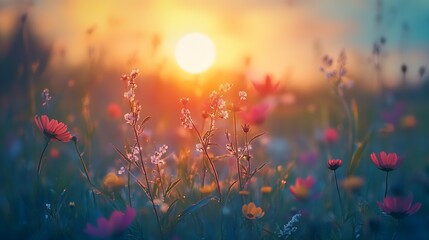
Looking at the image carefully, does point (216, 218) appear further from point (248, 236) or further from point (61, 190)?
point (61, 190)

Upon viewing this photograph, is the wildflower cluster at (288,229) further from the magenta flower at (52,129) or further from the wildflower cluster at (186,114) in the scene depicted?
the magenta flower at (52,129)

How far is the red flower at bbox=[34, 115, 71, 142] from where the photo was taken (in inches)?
68.4

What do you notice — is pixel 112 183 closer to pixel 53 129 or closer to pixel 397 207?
pixel 53 129

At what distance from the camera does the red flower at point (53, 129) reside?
1.74m

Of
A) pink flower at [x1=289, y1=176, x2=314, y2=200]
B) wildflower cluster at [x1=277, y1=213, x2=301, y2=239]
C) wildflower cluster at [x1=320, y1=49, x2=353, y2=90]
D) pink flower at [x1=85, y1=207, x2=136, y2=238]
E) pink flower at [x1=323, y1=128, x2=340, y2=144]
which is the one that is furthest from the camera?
pink flower at [x1=323, y1=128, x2=340, y2=144]

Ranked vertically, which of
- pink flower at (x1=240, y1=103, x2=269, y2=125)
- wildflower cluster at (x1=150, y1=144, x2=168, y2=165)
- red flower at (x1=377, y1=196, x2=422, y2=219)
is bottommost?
red flower at (x1=377, y1=196, x2=422, y2=219)

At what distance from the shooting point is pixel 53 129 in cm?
174

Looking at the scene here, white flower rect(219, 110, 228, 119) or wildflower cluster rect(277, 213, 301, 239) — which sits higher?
white flower rect(219, 110, 228, 119)

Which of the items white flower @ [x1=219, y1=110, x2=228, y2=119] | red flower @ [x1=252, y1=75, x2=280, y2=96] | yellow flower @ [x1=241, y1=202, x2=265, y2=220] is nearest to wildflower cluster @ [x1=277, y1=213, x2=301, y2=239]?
yellow flower @ [x1=241, y1=202, x2=265, y2=220]

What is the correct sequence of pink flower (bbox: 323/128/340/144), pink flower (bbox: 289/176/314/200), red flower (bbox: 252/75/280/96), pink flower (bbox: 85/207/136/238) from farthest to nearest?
pink flower (bbox: 323/128/340/144)
red flower (bbox: 252/75/280/96)
pink flower (bbox: 289/176/314/200)
pink flower (bbox: 85/207/136/238)

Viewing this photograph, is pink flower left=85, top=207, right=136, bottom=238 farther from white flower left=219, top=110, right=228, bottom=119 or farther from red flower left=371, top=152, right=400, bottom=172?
red flower left=371, top=152, right=400, bottom=172

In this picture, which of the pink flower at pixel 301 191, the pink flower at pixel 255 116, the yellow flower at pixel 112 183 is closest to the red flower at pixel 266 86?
the pink flower at pixel 255 116

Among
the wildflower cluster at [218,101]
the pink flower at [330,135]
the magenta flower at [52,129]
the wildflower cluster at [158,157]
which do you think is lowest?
the pink flower at [330,135]

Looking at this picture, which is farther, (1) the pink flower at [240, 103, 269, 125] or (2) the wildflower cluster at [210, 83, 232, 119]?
(1) the pink flower at [240, 103, 269, 125]
